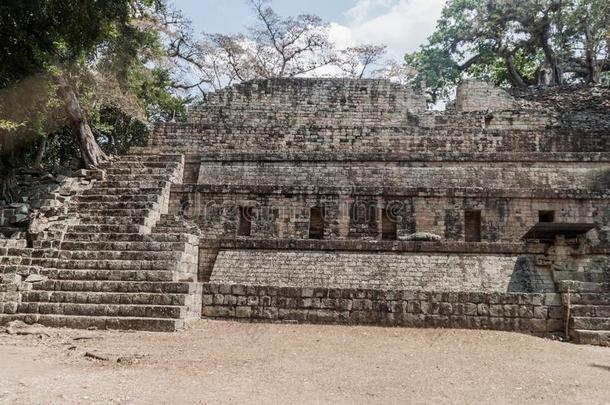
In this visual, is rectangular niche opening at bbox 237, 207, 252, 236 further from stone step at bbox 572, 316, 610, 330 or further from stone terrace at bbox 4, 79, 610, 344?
stone step at bbox 572, 316, 610, 330

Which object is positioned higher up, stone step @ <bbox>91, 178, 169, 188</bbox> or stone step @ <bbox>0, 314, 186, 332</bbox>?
stone step @ <bbox>91, 178, 169, 188</bbox>

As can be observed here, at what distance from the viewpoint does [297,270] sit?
1108cm

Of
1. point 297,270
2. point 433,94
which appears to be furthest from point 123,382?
point 433,94

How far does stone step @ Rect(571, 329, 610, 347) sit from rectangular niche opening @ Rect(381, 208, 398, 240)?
5.19 m

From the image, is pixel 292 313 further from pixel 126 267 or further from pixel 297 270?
pixel 126 267

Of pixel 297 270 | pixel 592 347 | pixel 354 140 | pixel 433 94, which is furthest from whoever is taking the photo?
pixel 433 94

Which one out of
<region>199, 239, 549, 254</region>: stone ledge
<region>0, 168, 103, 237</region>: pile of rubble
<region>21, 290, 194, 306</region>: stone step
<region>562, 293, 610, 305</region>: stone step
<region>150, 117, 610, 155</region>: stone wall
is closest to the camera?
<region>562, 293, 610, 305</region>: stone step

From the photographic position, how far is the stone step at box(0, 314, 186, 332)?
27.1ft

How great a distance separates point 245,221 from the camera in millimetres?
13148

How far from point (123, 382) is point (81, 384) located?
0.40 metres

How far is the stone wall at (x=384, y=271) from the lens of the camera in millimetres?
10469

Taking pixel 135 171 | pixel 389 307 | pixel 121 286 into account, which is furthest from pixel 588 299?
pixel 135 171

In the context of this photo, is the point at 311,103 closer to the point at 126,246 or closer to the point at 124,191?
the point at 124,191

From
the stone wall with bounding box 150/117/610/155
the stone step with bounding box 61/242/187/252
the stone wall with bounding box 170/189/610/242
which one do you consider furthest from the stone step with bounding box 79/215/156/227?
the stone wall with bounding box 150/117/610/155
